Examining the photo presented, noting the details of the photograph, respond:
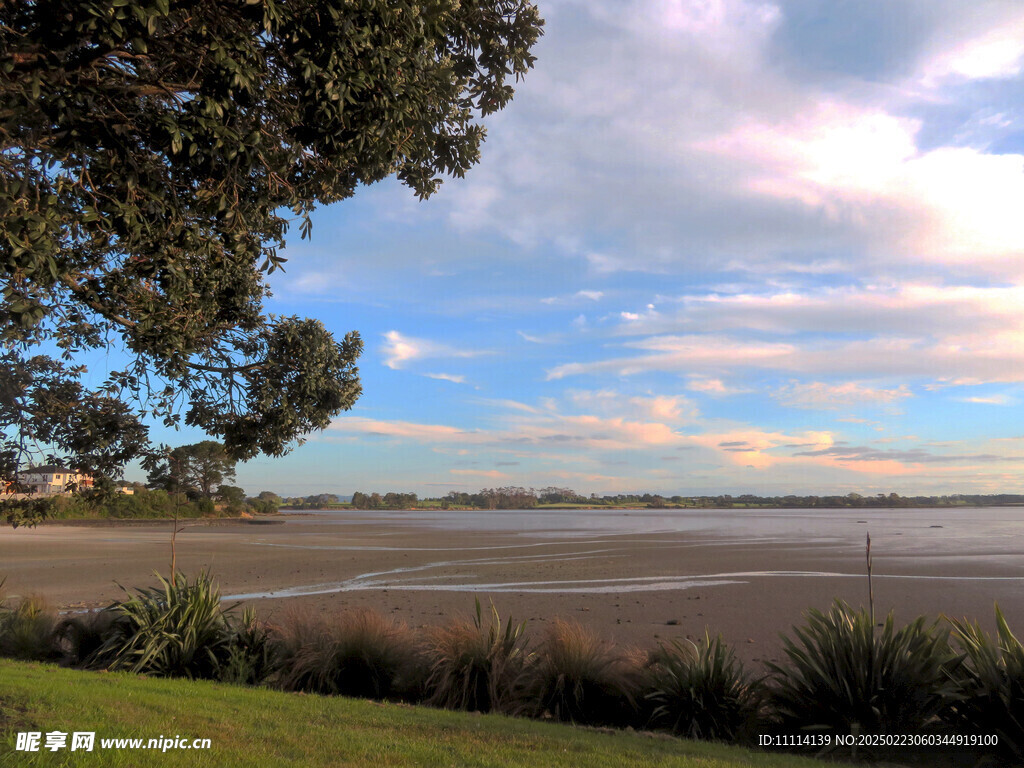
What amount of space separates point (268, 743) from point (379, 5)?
5.62 meters

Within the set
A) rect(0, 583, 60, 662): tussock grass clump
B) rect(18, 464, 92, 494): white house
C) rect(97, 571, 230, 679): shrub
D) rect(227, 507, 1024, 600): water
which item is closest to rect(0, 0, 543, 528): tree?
rect(18, 464, 92, 494): white house

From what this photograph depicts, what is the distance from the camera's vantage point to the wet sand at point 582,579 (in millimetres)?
12977

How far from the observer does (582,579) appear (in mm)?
19250

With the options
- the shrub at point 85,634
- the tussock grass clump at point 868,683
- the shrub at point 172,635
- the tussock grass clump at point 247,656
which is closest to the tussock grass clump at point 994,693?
the tussock grass clump at point 868,683

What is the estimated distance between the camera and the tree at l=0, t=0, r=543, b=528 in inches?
161

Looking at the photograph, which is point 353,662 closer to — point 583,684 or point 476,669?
point 476,669

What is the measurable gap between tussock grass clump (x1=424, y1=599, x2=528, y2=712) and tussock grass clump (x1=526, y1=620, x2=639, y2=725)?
0.26 metres

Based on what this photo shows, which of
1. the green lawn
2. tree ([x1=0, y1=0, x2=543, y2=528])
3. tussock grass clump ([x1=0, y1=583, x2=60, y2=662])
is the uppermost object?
tree ([x1=0, y1=0, x2=543, y2=528])

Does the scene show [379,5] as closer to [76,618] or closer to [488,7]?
[488,7]

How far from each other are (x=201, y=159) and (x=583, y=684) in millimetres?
6596

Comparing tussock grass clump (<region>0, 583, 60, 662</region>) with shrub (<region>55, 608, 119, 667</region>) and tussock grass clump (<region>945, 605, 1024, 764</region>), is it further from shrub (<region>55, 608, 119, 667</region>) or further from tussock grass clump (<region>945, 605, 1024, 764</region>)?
tussock grass clump (<region>945, 605, 1024, 764</region>)

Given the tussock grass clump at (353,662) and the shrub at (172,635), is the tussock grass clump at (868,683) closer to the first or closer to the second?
the tussock grass clump at (353,662)

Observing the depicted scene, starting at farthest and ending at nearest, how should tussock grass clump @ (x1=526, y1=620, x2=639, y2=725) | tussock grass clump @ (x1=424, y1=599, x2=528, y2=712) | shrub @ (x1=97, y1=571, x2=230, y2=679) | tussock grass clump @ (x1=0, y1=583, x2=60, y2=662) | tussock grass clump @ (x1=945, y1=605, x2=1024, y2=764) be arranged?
1. tussock grass clump @ (x1=0, y1=583, x2=60, y2=662)
2. shrub @ (x1=97, y1=571, x2=230, y2=679)
3. tussock grass clump @ (x1=424, y1=599, x2=528, y2=712)
4. tussock grass clump @ (x1=526, y1=620, x2=639, y2=725)
5. tussock grass clump @ (x1=945, y1=605, x2=1024, y2=764)

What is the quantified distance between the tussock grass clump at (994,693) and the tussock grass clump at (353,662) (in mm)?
5953
